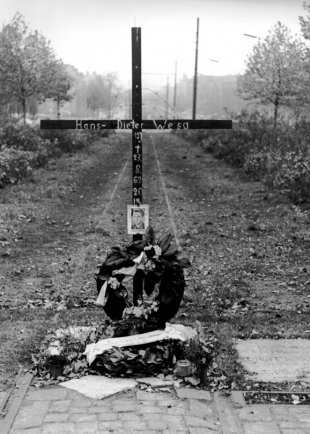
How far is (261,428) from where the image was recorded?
490cm

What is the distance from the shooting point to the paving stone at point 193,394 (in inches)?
212

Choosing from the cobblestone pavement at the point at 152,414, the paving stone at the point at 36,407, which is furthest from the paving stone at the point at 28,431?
the paving stone at the point at 36,407

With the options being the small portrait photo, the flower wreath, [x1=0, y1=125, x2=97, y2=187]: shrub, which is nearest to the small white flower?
the flower wreath

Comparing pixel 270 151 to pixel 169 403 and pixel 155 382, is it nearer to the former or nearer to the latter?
pixel 155 382

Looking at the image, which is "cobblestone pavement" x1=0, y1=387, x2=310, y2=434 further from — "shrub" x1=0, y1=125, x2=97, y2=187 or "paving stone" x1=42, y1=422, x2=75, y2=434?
"shrub" x1=0, y1=125, x2=97, y2=187

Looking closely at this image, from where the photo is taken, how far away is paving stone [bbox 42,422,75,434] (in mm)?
4762

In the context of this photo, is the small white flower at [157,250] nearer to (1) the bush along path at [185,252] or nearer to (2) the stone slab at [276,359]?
(1) the bush along path at [185,252]

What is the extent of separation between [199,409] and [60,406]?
1.28 m

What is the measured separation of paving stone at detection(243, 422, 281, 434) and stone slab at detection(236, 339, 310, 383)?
2.76ft

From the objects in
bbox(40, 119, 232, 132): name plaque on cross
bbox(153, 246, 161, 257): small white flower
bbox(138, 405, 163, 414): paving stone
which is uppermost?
bbox(40, 119, 232, 132): name plaque on cross

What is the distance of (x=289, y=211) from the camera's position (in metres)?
15.4

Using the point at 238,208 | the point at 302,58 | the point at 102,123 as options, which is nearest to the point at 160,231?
the point at 238,208

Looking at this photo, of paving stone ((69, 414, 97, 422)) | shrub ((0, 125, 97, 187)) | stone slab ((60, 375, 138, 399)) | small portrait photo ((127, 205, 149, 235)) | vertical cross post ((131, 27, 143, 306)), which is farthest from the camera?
shrub ((0, 125, 97, 187))

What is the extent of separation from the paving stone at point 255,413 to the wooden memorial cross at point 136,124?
263 cm
